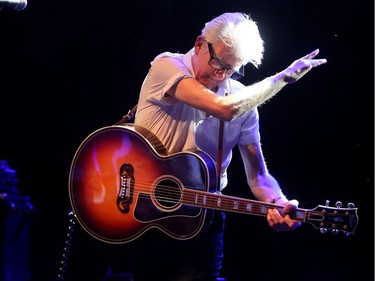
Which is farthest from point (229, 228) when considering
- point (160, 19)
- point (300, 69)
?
point (300, 69)

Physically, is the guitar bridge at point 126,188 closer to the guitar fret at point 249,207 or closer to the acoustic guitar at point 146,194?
the acoustic guitar at point 146,194

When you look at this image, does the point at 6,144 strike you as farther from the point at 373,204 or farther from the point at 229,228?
the point at 373,204

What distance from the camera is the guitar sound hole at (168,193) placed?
3.00 meters

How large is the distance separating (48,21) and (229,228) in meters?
2.35

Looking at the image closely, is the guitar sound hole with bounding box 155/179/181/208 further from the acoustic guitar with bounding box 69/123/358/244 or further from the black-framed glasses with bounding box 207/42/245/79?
the black-framed glasses with bounding box 207/42/245/79

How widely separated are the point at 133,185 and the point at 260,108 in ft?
6.25

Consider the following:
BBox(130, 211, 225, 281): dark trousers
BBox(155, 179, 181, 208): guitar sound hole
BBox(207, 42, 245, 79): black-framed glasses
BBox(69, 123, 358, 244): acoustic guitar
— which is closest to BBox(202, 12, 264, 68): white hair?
BBox(207, 42, 245, 79): black-framed glasses

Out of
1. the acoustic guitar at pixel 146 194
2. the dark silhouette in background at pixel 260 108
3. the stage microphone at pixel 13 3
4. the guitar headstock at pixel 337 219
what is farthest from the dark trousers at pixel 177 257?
the dark silhouette in background at pixel 260 108

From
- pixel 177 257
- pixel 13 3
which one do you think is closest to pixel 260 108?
pixel 177 257

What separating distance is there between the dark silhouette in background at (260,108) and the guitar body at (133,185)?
1807 millimetres

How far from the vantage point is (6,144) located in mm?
5273

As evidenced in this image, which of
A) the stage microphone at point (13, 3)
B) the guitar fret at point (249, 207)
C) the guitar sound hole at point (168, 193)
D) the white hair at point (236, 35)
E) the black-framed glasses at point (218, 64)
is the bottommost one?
the guitar fret at point (249, 207)

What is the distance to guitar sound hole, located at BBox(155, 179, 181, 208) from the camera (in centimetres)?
300

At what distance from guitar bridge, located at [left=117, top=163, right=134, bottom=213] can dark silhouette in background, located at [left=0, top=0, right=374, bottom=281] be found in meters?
1.80
